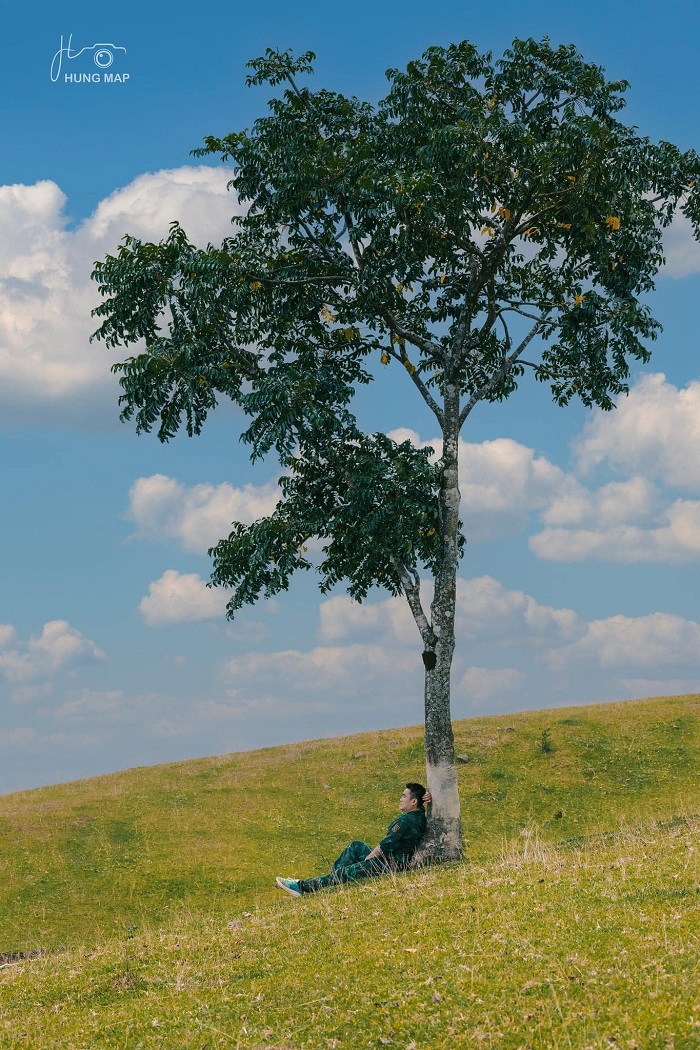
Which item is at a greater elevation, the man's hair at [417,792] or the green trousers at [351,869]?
the man's hair at [417,792]

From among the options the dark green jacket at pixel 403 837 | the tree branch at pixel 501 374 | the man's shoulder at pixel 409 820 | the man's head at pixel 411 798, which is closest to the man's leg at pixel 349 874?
the dark green jacket at pixel 403 837

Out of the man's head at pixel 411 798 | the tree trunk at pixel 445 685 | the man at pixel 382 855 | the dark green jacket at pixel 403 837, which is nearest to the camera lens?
the man at pixel 382 855

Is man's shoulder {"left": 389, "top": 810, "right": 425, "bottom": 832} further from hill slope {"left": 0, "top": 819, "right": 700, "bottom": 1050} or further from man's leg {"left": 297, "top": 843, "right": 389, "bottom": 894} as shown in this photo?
hill slope {"left": 0, "top": 819, "right": 700, "bottom": 1050}

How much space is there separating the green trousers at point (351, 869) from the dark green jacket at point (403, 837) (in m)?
0.36

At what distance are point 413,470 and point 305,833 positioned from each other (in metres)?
16.7

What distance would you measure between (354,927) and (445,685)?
10011 millimetres

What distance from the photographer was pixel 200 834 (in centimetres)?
3422

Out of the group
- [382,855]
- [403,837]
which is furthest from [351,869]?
[403,837]

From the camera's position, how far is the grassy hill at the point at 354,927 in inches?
409

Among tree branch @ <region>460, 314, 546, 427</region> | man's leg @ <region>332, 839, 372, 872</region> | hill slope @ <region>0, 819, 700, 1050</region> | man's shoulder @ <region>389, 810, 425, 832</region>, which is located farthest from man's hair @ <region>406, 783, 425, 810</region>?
tree branch @ <region>460, 314, 546, 427</region>

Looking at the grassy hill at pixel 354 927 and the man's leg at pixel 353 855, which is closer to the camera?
the grassy hill at pixel 354 927

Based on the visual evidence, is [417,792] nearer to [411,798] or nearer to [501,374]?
[411,798]

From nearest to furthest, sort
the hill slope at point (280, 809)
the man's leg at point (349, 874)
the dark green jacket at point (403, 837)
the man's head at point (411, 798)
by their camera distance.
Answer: the man's leg at point (349, 874)
the dark green jacket at point (403, 837)
the man's head at point (411, 798)
the hill slope at point (280, 809)

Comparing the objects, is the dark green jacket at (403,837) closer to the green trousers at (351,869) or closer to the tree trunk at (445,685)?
the green trousers at (351,869)
